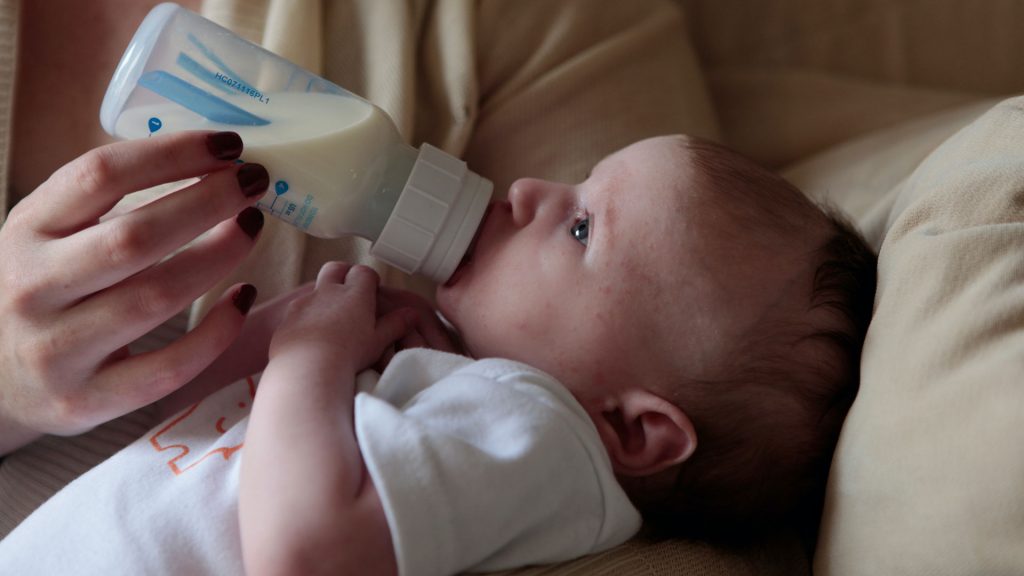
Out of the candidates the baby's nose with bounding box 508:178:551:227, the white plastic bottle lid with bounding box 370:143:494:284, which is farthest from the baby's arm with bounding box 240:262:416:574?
the baby's nose with bounding box 508:178:551:227

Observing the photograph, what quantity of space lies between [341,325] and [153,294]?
177 millimetres

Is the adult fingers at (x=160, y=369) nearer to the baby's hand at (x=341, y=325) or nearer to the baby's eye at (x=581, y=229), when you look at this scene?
the baby's hand at (x=341, y=325)

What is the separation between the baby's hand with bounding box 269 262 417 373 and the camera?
86cm

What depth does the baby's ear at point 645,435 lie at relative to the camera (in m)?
0.89

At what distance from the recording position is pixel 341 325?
0.90m

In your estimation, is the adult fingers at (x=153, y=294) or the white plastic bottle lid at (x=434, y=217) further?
the white plastic bottle lid at (x=434, y=217)

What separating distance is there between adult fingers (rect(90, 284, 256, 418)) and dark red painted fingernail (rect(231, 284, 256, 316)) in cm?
2

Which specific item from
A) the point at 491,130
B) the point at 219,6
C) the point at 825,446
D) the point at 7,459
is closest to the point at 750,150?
the point at 491,130

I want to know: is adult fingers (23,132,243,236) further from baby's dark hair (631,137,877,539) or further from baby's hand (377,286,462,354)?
baby's dark hair (631,137,877,539)

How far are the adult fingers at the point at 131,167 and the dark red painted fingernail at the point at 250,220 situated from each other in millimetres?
64

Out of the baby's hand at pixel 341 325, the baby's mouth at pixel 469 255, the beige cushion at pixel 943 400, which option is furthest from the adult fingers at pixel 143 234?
the beige cushion at pixel 943 400

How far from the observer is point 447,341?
1.03 metres

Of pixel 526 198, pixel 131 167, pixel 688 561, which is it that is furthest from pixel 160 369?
pixel 688 561

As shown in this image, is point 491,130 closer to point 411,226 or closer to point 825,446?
point 411,226
